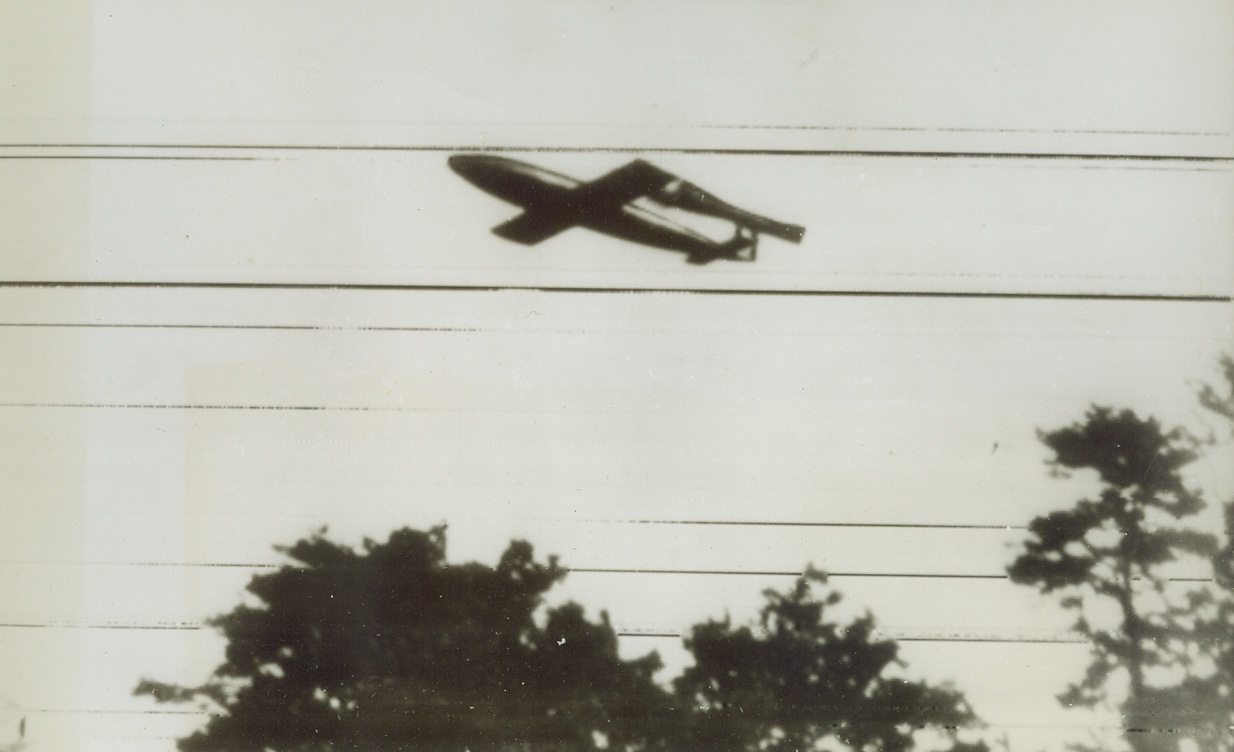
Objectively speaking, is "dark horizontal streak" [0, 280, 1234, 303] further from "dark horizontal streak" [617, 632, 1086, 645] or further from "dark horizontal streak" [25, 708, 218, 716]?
"dark horizontal streak" [25, 708, 218, 716]

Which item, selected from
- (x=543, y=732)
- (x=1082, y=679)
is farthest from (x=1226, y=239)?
(x=543, y=732)

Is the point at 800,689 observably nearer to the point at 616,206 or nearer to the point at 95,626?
the point at 616,206

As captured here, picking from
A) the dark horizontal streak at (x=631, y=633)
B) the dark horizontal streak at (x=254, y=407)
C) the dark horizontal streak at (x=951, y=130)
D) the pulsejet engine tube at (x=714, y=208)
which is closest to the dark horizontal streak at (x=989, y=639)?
the dark horizontal streak at (x=631, y=633)

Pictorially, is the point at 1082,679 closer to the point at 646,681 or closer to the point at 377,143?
the point at 646,681

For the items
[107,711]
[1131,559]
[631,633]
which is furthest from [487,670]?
[1131,559]

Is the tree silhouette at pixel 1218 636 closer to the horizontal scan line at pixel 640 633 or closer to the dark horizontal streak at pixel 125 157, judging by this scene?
the horizontal scan line at pixel 640 633

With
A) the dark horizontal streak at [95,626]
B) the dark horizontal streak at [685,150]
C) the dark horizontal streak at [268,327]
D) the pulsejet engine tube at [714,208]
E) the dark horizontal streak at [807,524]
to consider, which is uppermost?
the dark horizontal streak at [685,150]

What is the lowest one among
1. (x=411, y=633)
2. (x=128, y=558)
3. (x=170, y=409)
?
(x=411, y=633)
